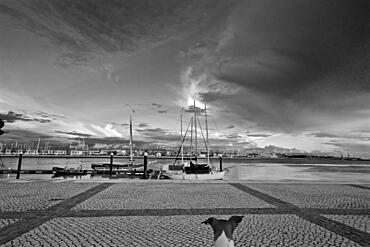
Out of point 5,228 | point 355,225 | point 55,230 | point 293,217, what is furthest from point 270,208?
point 5,228

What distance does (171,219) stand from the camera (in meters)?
7.06

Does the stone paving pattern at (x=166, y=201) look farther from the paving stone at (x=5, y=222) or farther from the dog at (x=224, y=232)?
the dog at (x=224, y=232)

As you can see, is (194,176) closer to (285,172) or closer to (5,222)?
(5,222)

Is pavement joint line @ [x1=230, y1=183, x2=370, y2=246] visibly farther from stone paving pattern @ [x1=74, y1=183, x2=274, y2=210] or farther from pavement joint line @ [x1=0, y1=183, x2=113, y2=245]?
pavement joint line @ [x1=0, y1=183, x2=113, y2=245]

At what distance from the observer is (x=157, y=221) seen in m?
6.82

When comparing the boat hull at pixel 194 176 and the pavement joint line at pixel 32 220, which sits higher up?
the pavement joint line at pixel 32 220

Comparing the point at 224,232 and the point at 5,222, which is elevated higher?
the point at 224,232

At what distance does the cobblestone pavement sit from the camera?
5352mm

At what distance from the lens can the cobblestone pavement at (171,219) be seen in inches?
211

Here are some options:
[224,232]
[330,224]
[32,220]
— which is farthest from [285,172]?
[224,232]

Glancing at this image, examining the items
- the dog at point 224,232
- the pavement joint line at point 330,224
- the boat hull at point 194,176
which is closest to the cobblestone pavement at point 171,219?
the pavement joint line at point 330,224

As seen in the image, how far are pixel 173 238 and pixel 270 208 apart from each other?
14.8 feet

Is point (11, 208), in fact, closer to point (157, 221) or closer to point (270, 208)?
point (157, 221)

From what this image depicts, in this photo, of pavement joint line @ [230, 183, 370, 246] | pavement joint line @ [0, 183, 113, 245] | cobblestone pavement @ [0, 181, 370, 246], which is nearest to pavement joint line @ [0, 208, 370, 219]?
cobblestone pavement @ [0, 181, 370, 246]
